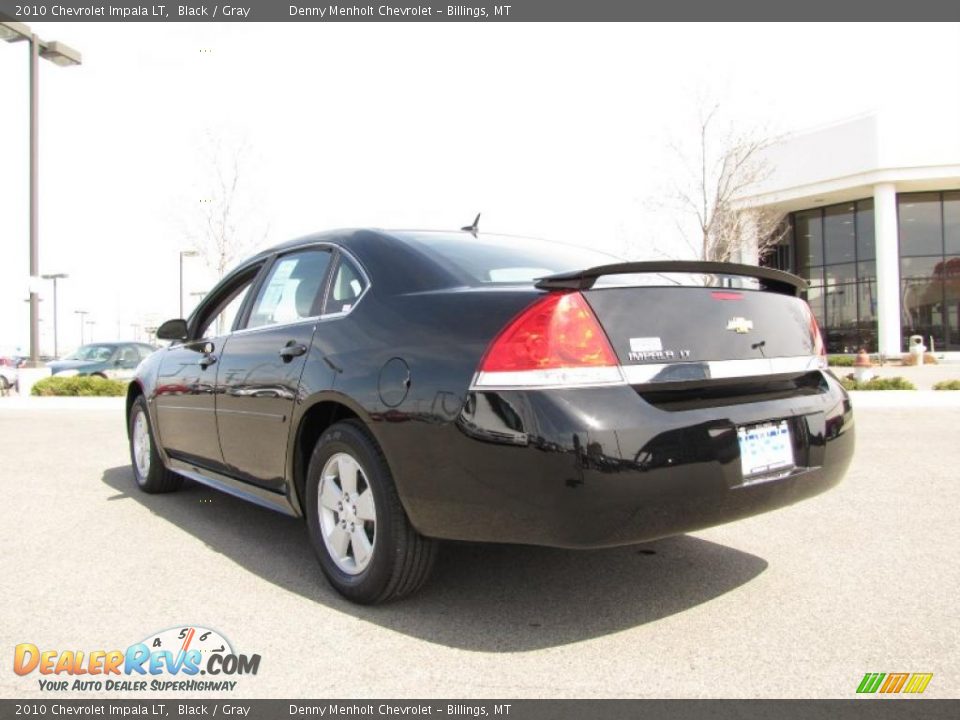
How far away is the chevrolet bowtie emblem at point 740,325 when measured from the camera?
295 centimetres

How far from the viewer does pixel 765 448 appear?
9.23 ft

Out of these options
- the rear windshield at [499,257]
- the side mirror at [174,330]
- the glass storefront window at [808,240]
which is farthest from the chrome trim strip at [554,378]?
the glass storefront window at [808,240]

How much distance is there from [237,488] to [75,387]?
568 inches

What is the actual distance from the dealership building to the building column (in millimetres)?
34

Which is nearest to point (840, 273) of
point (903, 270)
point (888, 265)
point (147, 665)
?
point (903, 270)

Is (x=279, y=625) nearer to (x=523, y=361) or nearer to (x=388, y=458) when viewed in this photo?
(x=388, y=458)

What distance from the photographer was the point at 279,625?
289 cm

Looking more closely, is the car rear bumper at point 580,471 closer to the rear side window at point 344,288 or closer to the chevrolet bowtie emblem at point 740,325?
the chevrolet bowtie emblem at point 740,325

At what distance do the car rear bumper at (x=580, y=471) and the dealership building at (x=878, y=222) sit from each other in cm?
2286

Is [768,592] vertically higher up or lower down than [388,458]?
lower down

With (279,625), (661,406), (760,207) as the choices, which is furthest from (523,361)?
(760,207)

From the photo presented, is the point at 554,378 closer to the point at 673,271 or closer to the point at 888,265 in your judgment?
the point at 673,271
